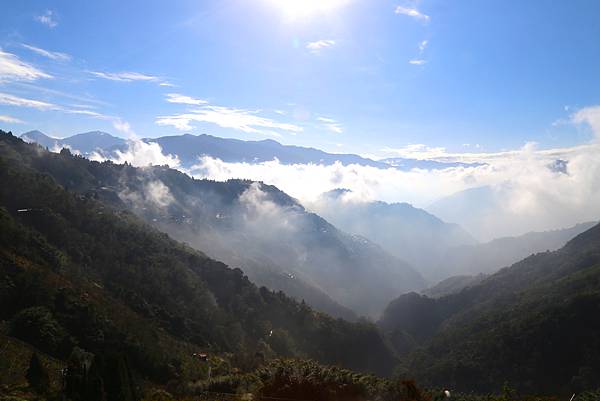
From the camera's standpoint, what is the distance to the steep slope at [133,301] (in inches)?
2904

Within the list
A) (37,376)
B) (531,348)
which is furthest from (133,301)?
(531,348)

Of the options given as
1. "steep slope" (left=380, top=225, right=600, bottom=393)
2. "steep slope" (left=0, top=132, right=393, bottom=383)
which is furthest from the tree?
"steep slope" (left=380, top=225, right=600, bottom=393)

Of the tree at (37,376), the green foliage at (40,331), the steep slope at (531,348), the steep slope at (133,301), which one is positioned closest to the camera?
the tree at (37,376)

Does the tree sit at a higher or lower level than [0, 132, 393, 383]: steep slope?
higher

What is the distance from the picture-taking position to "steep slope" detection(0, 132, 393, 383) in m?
73.8

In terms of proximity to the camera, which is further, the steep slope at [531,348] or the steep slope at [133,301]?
the steep slope at [531,348]

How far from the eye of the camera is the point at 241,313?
16138 centimetres

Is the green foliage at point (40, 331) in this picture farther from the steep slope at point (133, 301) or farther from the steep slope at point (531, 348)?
the steep slope at point (531, 348)

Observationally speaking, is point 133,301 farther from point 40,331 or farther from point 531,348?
point 531,348

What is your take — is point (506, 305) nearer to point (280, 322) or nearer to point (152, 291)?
point (280, 322)

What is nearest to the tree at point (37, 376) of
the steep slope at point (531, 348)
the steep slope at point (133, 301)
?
the steep slope at point (133, 301)

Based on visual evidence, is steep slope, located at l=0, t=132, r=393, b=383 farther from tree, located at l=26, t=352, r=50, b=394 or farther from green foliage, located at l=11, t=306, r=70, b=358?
tree, located at l=26, t=352, r=50, b=394

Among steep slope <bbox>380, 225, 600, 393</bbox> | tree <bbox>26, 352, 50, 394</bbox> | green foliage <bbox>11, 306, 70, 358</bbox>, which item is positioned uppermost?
tree <bbox>26, 352, 50, 394</bbox>

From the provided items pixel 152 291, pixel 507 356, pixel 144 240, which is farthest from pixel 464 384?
pixel 144 240
